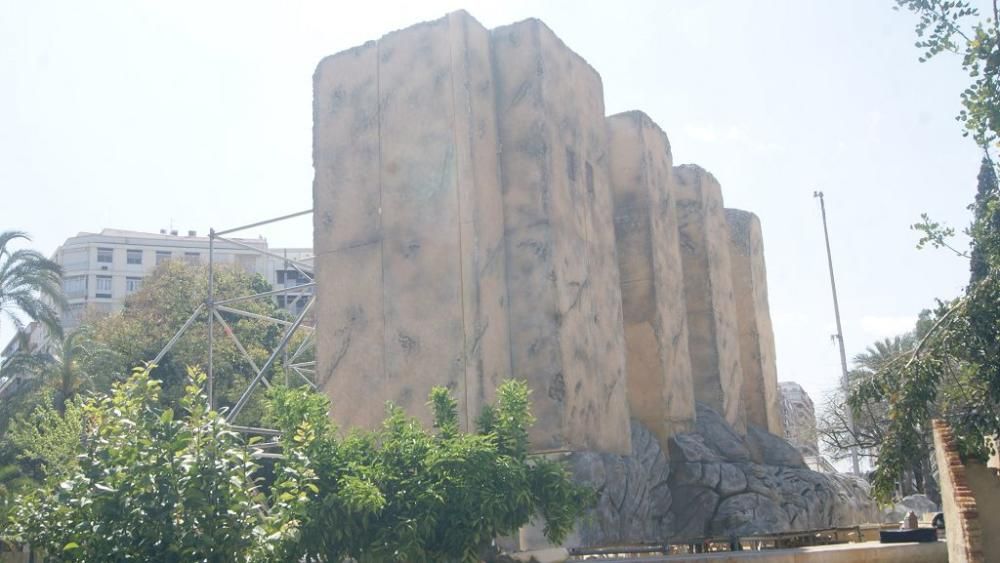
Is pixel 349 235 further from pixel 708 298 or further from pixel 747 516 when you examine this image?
pixel 708 298

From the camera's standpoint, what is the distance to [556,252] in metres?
15.1

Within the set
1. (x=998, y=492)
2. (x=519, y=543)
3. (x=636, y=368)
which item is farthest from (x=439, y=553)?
(x=636, y=368)

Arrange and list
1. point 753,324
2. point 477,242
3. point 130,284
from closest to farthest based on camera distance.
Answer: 1. point 477,242
2. point 753,324
3. point 130,284

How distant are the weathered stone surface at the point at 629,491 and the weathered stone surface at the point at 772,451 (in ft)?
16.1

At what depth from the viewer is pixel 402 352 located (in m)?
15.1

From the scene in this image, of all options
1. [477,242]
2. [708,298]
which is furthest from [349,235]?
[708,298]

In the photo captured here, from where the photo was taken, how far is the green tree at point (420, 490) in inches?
345

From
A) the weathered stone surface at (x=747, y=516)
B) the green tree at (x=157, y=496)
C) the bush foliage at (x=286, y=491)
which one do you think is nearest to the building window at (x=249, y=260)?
the weathered stone surface at (x=747, y=516)

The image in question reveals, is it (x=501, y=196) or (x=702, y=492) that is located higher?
(x=501, y=196)

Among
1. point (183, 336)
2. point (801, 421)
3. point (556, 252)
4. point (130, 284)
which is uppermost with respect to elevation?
point (130, 284)

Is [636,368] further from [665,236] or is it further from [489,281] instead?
[489,281]

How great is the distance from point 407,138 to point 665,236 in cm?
620

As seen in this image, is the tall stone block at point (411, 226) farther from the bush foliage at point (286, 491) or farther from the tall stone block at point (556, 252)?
the bush foliage at point (286, 491)

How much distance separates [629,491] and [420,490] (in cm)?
752
